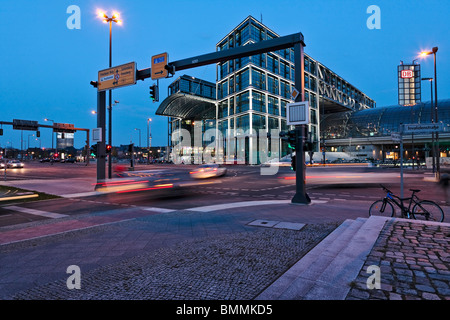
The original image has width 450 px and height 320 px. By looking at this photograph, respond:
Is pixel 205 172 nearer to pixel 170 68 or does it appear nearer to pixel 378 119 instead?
pixel 170 68

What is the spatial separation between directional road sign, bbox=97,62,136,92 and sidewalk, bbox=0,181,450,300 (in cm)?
995

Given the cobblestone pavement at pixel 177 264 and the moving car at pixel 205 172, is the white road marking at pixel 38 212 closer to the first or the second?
the cobblestone pavement at pixel 177 264

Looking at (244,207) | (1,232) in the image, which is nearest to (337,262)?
(244,207)

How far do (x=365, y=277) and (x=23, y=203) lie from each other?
45.3 ft

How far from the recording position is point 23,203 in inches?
447

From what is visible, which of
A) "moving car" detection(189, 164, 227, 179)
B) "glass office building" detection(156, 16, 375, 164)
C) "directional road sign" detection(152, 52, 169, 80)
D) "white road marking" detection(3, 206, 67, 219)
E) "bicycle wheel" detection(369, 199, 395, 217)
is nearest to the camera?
"bicycle wheel" detection(369, 199, 395, 217)

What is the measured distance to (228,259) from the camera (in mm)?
4051

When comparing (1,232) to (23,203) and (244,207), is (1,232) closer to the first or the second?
(23,203)

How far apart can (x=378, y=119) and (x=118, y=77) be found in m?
94.4

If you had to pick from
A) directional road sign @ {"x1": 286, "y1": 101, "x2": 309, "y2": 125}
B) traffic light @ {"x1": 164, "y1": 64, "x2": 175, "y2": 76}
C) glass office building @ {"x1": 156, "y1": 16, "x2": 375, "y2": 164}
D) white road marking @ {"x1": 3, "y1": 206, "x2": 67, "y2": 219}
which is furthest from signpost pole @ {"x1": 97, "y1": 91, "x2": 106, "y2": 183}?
glass office building @ {"x1": 156, "y1": 16, "x2": 375, "y2": 164}

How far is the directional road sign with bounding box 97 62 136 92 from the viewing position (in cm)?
1434
